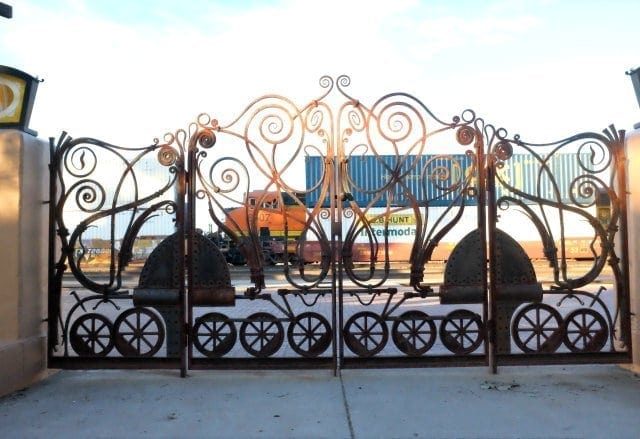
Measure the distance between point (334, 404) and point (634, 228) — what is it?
11.5 ft

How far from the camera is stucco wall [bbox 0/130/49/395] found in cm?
533

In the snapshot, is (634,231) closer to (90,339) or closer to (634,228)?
(634,228)

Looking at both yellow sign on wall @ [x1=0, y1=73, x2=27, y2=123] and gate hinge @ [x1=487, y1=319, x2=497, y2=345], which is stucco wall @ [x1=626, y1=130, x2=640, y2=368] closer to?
gate hinge @ [x1=487, y1=319, x2=497, y2=345]

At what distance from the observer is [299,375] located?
5.80 meters

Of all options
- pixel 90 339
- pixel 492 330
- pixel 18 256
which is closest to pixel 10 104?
pixel 18 256

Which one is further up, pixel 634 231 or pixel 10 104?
pixel 10 104

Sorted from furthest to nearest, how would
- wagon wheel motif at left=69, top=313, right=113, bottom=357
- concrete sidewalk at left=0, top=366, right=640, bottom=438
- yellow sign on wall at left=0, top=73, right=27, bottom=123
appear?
1. wagon wheel motif at left=69, top=313, right=113, bottom=357
2. yellow sign on wall at left=0, top=73, right=27, bottom=123
3. concrete sidewalk at left=0, top=366, right=640, bottom=438

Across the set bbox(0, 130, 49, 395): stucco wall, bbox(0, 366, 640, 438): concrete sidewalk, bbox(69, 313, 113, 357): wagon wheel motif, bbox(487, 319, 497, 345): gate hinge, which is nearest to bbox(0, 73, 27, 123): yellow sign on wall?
bbox(0, 130, 49, 395): stucco wall

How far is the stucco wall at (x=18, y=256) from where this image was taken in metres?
5.33

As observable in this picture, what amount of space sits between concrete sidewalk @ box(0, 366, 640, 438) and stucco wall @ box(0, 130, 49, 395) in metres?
0.32

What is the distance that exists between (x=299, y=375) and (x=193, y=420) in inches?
60.3

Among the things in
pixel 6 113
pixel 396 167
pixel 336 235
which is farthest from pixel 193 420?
pixel 6 113

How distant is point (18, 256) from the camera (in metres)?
5.36

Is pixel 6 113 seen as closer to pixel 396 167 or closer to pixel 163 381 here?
pixel 163 381
